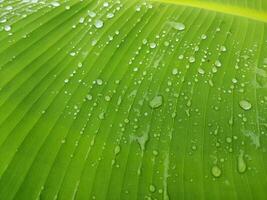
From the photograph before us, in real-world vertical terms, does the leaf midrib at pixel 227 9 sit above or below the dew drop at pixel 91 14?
below

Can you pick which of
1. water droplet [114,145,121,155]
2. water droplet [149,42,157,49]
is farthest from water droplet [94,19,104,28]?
water droplet [114,145,121,155]

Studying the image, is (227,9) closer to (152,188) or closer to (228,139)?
(228,139)

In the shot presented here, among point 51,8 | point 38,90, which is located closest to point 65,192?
point 38,90

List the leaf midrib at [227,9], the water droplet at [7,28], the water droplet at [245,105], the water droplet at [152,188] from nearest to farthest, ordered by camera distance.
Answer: the water droplet at [152,188] < the water droplet at [245,105] < the water droplet at [7,28] < the leaf midrib at [227,9]

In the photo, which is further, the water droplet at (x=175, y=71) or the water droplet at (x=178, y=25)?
the water droplet at (x=178, y=25)

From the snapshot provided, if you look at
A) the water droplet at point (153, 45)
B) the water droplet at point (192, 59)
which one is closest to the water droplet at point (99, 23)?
the water droplet at point (153, 45)

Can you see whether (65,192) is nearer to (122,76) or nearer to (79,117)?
(79,117)

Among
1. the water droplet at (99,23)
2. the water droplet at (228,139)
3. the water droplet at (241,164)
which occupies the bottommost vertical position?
the water droplet at (241,164)

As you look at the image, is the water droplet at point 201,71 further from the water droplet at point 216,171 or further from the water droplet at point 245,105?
the water droplet at point 216,171
